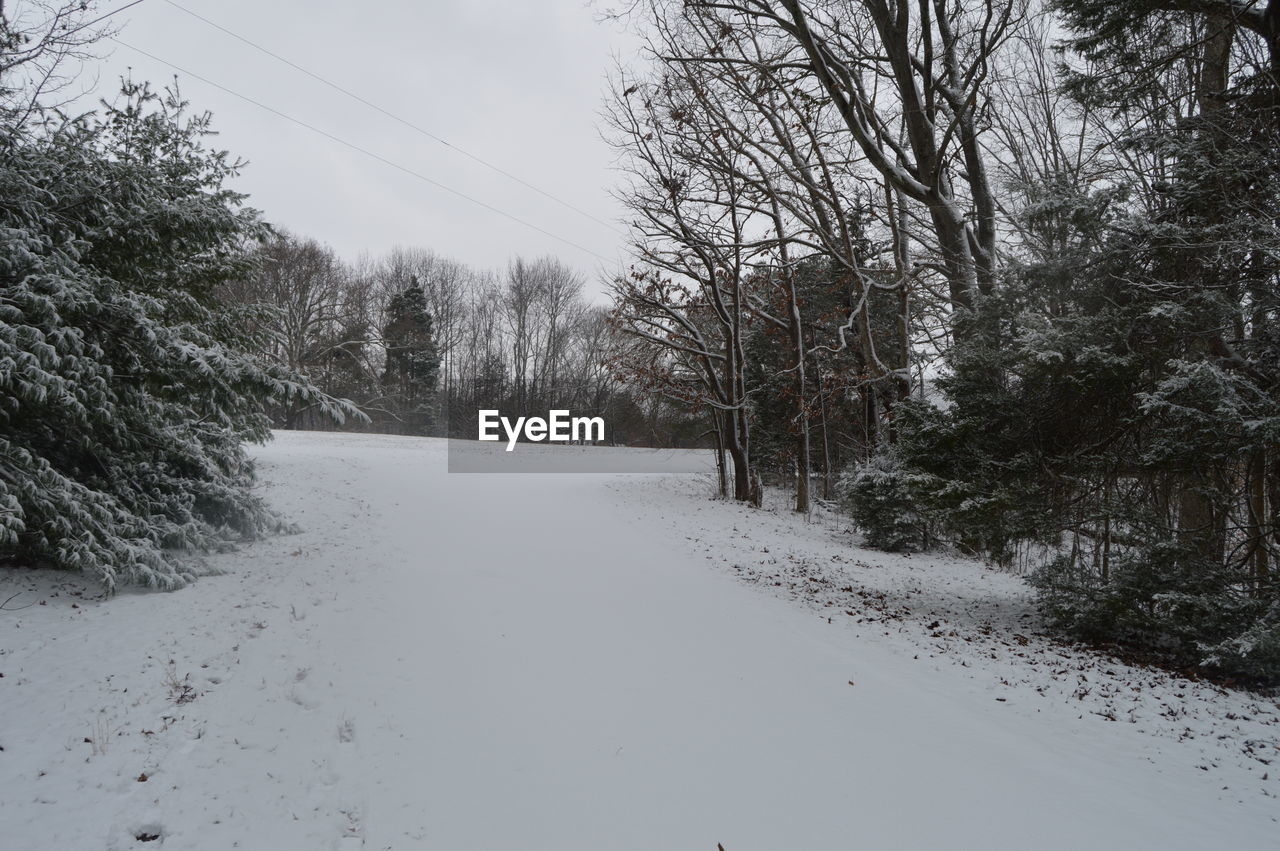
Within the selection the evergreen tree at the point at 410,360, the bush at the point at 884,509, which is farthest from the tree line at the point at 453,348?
the bush at the point at 884,509

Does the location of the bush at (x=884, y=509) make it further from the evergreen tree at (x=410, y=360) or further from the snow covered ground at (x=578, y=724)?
the evergreen tree at (x=410, y=360)

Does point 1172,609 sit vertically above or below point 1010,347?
below

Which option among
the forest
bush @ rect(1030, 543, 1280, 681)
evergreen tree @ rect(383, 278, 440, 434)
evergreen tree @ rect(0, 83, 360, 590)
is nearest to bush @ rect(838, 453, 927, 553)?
the forest

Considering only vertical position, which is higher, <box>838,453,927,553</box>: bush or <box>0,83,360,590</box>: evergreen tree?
<box>0,83,360,590</box>: evergreen tree

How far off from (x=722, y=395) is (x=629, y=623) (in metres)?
10.8

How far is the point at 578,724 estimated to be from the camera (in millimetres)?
4086

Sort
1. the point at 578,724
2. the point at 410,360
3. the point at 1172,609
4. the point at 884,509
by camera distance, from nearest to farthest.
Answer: the point at 578,724 → the point at 1172,609 → the point at 884,509 → the point at 410,360

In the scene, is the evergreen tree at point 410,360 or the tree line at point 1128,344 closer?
the tree line at point 1128,344

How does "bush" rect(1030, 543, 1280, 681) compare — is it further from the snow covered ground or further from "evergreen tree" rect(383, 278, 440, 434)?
"evergreen tree" rect(383, 278, 440, 434)

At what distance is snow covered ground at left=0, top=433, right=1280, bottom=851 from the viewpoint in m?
3.10

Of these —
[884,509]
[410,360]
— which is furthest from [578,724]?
[410,360]

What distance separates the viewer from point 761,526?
1290cm

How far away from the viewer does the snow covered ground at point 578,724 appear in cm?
310

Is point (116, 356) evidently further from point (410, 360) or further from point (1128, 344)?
point (410, 360)
